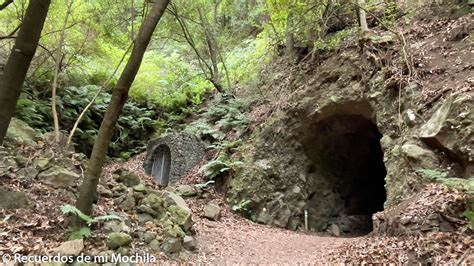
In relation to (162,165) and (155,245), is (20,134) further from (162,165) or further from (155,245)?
(162,165)

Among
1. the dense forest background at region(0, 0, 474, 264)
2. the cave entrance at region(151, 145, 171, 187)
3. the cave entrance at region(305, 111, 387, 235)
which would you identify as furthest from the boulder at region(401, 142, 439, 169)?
the cave entrance at region(151, 145, 171, 187)

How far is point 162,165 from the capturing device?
43.2 feet

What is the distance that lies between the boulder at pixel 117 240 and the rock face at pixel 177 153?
6830 mm

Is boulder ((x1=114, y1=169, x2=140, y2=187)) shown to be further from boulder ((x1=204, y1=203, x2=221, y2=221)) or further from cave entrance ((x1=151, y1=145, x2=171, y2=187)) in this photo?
Result: cave entrance ((x1=151, y1=145, x2=171, y2=187))

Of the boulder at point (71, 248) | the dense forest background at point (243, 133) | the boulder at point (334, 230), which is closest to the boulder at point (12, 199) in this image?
the dense forest background at point (243, 133)

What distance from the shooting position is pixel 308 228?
438 inches

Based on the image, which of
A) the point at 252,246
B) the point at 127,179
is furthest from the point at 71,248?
the point at 252,246

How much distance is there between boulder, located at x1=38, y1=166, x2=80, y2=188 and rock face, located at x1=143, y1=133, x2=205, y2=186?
5.82 m

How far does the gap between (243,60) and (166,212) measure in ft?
31.7

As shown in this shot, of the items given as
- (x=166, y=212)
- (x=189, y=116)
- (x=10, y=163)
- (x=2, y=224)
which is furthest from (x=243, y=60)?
(x=2, y=224)

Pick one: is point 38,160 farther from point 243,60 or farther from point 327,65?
point 243,60

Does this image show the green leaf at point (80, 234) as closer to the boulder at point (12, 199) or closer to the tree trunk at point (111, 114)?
the tree trunk at point (111, 114)

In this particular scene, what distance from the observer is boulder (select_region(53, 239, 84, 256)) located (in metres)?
4.56

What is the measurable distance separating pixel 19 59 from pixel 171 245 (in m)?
3.74
